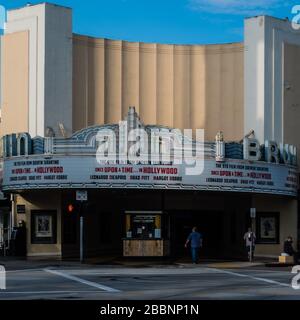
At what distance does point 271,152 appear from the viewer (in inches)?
1563

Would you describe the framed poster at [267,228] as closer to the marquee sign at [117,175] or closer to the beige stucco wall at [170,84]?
the beige stucco wall at [170,84]

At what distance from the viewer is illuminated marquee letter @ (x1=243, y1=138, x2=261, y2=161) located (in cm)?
3816

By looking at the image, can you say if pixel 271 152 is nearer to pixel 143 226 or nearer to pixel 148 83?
pixel 143 226

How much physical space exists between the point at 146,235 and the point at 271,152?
7813 millimetres

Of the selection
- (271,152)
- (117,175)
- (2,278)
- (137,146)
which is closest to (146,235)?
(117,175)

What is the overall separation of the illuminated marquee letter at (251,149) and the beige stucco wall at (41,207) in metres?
10.1

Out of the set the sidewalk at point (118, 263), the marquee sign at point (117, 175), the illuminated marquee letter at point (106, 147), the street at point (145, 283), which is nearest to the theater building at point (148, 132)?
the marquee sign at point (117, 175)

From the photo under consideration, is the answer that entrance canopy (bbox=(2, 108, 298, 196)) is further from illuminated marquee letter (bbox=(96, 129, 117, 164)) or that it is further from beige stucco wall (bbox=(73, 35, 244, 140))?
beige stucco wall (bbox=(73, 35, 244, 140))

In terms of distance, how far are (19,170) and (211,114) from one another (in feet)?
42.2

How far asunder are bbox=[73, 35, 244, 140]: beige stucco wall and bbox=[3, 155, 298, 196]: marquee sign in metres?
6.26

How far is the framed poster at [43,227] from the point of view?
130 feet

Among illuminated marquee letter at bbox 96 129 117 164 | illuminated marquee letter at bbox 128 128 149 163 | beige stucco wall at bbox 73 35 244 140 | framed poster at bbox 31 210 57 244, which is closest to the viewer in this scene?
illuminated marquee letter at bbox 96 129 117 164

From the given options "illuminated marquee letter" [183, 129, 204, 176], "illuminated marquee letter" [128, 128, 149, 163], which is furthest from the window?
"illuminated marquee letter" [128, 128, 149, 163]
